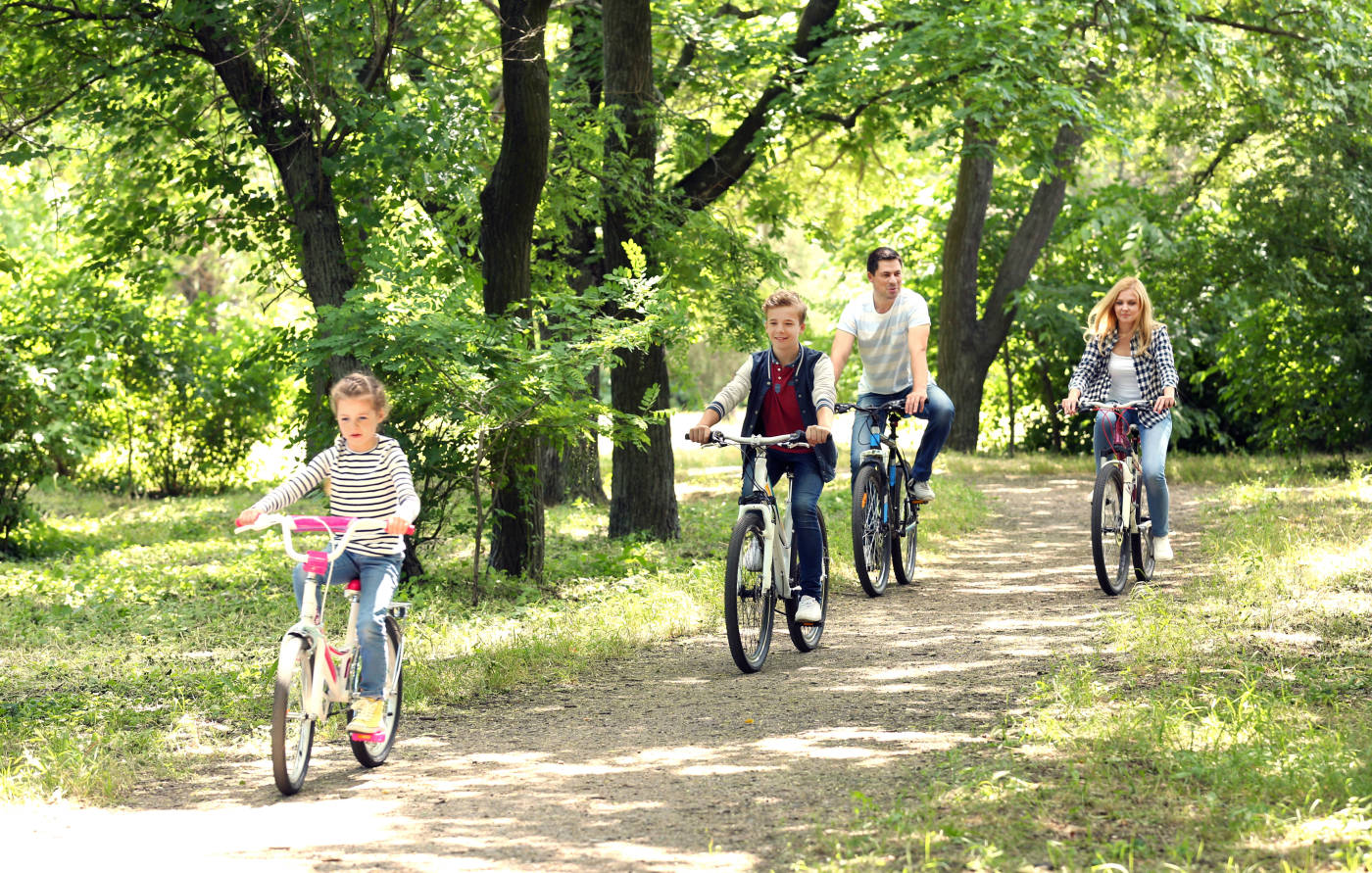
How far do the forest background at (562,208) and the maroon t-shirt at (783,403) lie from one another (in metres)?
1.80

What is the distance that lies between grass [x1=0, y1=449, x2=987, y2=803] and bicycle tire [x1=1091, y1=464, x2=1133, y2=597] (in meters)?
1.84

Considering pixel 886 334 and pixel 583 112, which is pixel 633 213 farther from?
pixel 886 334

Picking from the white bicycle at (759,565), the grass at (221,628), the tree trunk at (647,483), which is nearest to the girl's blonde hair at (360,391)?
the grass at (221,628)

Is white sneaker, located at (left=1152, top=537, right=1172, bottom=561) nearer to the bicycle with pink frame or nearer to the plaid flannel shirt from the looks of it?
the plaid flannel shirt

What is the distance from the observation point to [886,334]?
347 inches

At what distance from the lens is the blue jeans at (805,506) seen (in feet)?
23.4

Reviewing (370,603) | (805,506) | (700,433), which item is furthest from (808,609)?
(370,603)

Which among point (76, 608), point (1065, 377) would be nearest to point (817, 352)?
point (76, 608)

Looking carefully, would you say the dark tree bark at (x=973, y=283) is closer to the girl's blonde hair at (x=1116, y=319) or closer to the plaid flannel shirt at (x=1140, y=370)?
the girl's blonde hair at (x=1116, y=319)

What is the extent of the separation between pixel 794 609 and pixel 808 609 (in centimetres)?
8

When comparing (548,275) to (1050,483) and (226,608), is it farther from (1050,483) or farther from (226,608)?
(1050,483)

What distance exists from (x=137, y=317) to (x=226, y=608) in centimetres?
944

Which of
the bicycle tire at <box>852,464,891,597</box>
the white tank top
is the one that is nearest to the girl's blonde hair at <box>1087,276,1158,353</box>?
the white tank top

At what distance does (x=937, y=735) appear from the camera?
5555 mm
